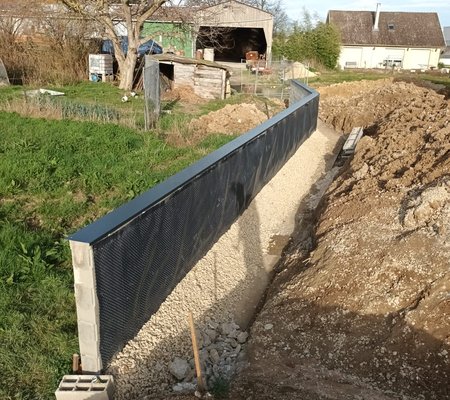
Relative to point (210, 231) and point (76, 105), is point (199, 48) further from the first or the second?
point (210, 231)

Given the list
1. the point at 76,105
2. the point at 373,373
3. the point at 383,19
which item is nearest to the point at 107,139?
the point at 76,105

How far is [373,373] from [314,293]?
1.28 metres

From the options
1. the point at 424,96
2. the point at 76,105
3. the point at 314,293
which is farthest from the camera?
the point at 424,96

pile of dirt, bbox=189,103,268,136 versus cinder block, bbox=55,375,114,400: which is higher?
pile of dirt, bbox=189,103,268,136

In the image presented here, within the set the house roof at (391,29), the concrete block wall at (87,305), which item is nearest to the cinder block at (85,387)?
the concrete block wall at (87,305)

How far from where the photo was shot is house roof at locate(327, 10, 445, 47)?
46312 mm

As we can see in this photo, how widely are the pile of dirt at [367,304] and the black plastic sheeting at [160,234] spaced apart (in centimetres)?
117

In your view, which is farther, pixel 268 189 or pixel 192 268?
pixel 268 189

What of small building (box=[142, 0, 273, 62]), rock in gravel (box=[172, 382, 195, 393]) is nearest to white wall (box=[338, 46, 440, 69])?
small building (box=[142, 0, 273, 62])

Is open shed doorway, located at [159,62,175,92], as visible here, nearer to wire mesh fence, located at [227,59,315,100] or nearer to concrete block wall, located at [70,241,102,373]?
wire mesh fence, located at [227,59,315,100]

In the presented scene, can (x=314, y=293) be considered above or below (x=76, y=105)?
below

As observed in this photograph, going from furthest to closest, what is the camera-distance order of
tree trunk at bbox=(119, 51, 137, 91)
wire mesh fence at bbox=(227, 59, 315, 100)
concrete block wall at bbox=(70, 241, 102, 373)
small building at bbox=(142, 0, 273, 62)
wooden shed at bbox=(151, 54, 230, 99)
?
small building at bbox=(142, 0, 273, 62) < wire mesh fence at bbox=(227, 59, 315, 100) < tree trunk at bbox=(119, 51, 137, 91) < wooden shed at bbox=(151, 54, 230, 99) < concrete block wall at bbox=(70, 241, 102, 373)

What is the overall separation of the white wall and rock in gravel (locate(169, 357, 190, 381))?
1820 inches

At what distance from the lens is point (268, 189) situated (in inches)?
371
